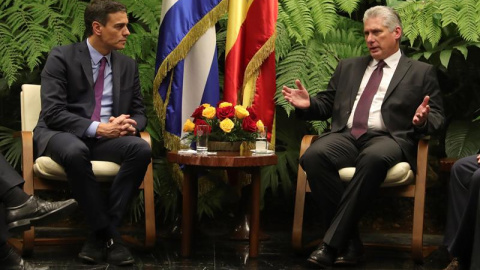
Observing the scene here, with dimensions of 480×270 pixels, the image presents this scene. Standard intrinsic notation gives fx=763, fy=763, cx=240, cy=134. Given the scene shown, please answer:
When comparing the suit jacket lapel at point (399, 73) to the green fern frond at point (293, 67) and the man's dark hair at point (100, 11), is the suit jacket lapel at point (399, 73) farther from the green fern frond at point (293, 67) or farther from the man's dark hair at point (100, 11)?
the man's dark hair at point (100, 11)

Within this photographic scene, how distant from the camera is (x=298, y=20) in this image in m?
4.86

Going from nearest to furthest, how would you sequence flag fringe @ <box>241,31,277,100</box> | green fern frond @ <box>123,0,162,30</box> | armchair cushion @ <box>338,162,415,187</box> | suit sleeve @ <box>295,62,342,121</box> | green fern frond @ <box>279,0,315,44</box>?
armchair cushion @ <box>338,162,415,187</box>
suit sleeve @ <box>295,62,342,121</box>
flag fringe @ <box>241,31,277,100</box>
green fern frond @ <box>279,0,315,44</box>
green fern frond @ <box>123,0,162,30</box>

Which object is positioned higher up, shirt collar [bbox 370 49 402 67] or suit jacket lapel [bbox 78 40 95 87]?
shirt collar [bbox 370 49 402 67]

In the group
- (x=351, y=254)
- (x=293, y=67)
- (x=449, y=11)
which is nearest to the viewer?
(x=351, y=254)

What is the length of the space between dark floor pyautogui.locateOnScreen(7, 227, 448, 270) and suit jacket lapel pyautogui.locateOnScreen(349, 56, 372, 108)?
2.84 feet

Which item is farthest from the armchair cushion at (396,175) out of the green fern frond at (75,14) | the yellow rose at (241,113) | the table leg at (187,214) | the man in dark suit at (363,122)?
the green fern frond at (75,14)

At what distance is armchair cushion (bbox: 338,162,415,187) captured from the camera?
383 centimetres

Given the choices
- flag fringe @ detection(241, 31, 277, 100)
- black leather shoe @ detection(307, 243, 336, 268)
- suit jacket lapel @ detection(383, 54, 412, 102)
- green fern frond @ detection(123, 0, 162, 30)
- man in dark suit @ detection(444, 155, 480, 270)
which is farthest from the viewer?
green fern frond @ detection(123, 0, 162, 30)

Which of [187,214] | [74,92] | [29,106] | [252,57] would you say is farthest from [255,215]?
[29,106]

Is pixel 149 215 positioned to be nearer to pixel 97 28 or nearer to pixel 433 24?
pixel 97 28

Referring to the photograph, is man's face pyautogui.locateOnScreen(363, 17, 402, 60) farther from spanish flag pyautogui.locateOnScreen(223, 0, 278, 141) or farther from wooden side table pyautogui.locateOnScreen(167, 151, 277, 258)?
wooden side table pyautogui.locateOnScreen(167, 151, 277, 258)

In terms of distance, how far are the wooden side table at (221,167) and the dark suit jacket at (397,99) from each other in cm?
49

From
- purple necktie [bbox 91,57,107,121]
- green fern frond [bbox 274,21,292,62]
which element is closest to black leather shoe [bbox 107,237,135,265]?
purple necktie [bbox 91,57,107,121]

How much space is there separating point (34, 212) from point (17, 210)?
8 centimetres
